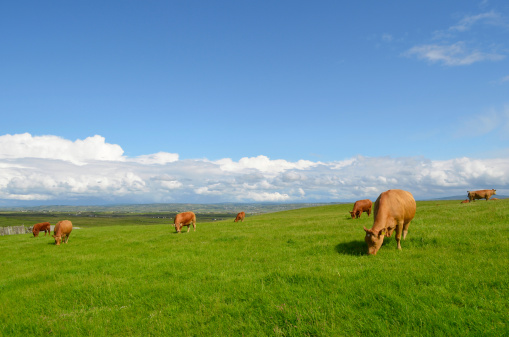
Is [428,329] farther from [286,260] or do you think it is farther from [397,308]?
[286,260]

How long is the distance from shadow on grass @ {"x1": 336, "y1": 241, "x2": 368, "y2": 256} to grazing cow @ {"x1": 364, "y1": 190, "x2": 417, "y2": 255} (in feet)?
1.97

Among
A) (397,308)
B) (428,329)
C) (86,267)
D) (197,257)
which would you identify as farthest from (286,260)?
(86,267)

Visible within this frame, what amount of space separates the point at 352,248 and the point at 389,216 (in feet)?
7.09

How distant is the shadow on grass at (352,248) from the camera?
11183 millimetres

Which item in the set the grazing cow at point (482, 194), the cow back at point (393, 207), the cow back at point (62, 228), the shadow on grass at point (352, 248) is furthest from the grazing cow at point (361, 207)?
the cow back at point (62, 228)

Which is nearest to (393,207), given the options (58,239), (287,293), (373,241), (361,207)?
(373,241)

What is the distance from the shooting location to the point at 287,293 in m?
7.16

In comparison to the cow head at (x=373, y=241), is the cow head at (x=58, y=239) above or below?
below

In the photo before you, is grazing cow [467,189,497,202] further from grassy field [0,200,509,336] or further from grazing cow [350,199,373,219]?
grassy field [0,200,509,336]

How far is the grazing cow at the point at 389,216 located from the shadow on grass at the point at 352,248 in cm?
60

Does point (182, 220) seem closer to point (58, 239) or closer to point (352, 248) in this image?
point (58, 239)

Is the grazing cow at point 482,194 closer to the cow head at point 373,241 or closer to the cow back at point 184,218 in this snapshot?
the cow head at point 373,241

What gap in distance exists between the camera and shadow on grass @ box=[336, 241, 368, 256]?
11.2 m

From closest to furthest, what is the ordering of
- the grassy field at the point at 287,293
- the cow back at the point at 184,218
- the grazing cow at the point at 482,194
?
the grassy field at the point at 287,293 < the cow back at the point at 184,218 < the grazing cow at the point at 482,194
